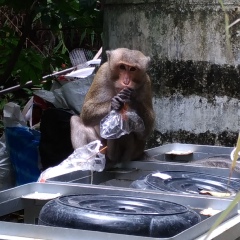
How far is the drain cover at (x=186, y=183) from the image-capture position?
2623mm

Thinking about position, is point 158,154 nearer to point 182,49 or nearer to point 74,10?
point 182,49

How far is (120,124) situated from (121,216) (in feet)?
9.68

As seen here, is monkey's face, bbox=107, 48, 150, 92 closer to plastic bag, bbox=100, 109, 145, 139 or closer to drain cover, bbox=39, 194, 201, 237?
plastic bag, bbox=100, 109, 145, 139

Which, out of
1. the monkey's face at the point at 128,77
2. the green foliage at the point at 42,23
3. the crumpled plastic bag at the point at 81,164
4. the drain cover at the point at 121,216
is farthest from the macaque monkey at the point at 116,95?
the drain cover at the point at 121,216

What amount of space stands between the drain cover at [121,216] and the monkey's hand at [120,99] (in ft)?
9.91

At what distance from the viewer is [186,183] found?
2.73 metres

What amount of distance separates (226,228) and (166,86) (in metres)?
3.82

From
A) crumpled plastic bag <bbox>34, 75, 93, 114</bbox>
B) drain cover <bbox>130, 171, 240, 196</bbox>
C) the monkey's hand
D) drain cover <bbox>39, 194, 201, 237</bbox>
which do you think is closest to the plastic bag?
the monkey's hand

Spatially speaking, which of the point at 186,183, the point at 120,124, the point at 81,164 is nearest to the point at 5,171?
the point at 120,124

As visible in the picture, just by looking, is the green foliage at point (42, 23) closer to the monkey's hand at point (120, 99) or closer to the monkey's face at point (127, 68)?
the monkey's face at point (127, 68)

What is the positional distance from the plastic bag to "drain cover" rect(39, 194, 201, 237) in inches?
97.0

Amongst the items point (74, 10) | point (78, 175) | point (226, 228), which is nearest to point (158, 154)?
point (78, 175)

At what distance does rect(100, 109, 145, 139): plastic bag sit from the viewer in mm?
4746

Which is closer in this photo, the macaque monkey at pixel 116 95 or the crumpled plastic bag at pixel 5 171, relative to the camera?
the macaque monkey at pixel 116 95
